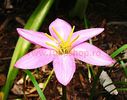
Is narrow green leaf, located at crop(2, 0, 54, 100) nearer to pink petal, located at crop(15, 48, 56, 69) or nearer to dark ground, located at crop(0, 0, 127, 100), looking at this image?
dark ground, located at crop(0, 0, 127, 100)

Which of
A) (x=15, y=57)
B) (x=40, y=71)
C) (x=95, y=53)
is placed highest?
(x=95, y=53)

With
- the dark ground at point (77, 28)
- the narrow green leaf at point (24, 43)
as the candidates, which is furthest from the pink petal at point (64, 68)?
the dark ground at point (77, 28)

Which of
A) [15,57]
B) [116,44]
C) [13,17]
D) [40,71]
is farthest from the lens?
[13,17]

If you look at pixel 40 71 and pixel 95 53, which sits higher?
pixel 95 53

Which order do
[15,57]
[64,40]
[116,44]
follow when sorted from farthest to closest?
[116,44] → [15,57] → [64,40]

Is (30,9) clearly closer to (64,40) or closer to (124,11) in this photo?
(124,11)

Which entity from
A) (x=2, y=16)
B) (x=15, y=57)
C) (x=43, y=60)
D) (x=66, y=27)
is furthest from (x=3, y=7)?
(x=43, y=60)

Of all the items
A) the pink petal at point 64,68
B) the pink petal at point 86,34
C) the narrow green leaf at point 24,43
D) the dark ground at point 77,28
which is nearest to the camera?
the pink petal at point 64,68

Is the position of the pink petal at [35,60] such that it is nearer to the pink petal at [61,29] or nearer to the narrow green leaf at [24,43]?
the pink petal at [61,29]
